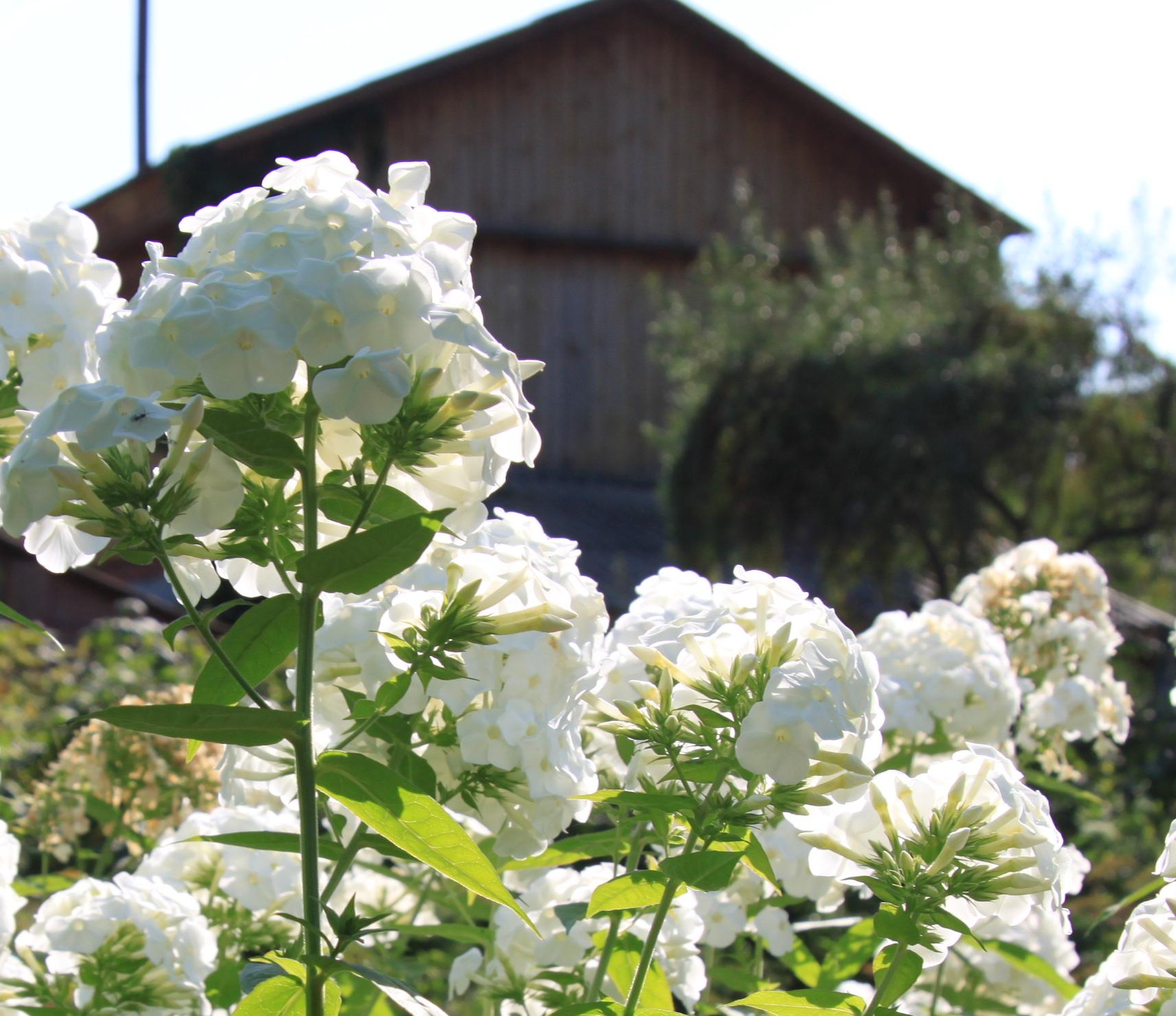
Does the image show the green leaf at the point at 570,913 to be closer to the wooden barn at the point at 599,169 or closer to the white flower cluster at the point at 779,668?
the white flower cluster at the point at 779,668

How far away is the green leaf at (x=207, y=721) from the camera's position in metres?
0.90

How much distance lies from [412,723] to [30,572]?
730 centimetres

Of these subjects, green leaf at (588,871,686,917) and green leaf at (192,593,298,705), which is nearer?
green leaf at (192,593,298,705)

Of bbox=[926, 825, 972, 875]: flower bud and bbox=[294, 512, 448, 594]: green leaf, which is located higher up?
bbox=[294, 512, 448, 594]: green leaf

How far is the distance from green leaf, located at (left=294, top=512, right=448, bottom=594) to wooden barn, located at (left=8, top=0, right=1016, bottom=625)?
1181cm

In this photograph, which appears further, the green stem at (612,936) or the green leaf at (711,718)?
the green stem at (612,936)

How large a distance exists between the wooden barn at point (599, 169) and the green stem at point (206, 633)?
11.7m

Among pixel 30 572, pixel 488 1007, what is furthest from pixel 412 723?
pixel 30 572

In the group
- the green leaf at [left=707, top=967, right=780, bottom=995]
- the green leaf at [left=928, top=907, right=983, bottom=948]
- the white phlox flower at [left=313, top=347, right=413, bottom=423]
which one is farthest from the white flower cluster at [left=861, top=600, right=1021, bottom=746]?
the white phlox flower at [left=313, top=347, right=413, bottom=423]

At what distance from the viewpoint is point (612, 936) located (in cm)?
131

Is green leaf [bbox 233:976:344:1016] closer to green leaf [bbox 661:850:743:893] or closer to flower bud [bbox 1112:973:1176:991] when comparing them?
green leaf [bbox 661:850:743:893]

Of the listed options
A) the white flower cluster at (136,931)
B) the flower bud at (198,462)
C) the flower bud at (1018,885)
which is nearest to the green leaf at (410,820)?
the flower bud at (198,462)

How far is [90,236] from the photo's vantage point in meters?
1.42

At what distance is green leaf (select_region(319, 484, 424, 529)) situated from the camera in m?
1.02
